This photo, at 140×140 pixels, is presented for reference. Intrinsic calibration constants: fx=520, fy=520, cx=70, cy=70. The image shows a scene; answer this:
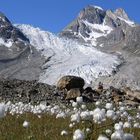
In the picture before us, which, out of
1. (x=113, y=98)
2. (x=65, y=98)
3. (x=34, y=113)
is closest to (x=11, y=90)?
(x=65, y=98)

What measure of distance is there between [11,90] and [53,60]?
512ft

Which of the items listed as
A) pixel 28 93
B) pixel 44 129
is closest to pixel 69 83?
pixel 28 93

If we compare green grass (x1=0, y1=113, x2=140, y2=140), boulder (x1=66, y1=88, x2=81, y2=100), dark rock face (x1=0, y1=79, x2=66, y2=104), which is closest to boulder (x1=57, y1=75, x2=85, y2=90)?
dark rock face (x1=0, y1=79, x2=66, y2=104)

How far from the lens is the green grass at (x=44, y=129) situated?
932 cm

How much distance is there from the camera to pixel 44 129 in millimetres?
11547

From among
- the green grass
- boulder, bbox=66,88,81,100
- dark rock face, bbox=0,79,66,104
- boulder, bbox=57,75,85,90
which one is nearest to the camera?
the green grass

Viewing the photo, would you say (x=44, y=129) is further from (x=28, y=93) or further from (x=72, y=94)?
(x=28, y=93)

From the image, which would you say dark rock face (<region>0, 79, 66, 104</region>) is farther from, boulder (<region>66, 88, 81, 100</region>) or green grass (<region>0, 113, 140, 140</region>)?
green grass (<region>0, 113, 140, 140</region>)

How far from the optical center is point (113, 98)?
37469 mm

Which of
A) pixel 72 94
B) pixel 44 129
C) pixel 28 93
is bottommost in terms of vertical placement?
pixel 44 129

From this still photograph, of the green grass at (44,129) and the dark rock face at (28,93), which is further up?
the dark rock face at (28,93)

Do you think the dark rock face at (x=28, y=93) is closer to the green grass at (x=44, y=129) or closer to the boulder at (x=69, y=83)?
the boulder at (x=69, y=83)

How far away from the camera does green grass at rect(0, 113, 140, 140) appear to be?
30.6ft

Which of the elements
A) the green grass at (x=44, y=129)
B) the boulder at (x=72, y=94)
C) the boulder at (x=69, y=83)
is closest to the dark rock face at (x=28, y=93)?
the boulder at (x=72, y=94)
